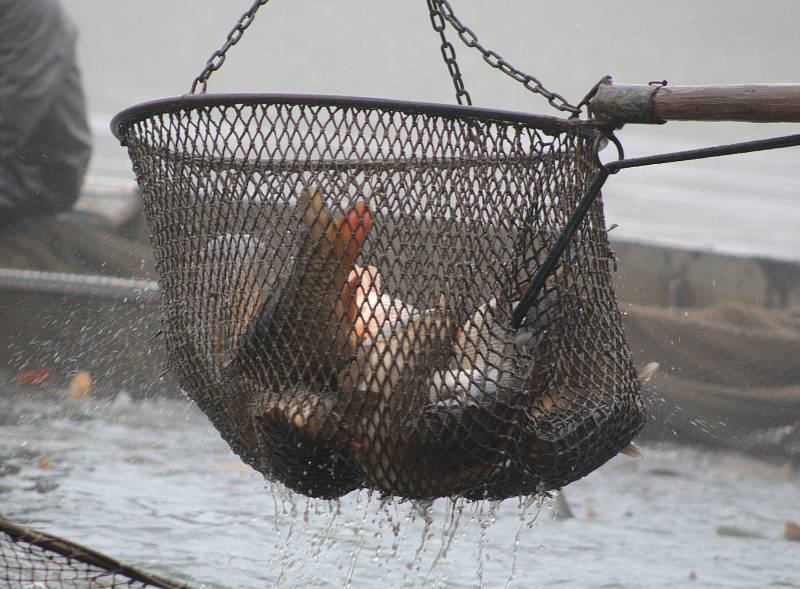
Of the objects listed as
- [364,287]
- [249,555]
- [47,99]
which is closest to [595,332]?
[364,287]

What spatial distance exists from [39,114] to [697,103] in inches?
232

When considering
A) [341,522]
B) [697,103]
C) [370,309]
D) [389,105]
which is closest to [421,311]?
[370,309]

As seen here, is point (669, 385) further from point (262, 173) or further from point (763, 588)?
point (262, 173)

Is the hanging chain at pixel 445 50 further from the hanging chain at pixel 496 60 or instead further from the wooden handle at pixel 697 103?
the wooden handle at pixel 697 103

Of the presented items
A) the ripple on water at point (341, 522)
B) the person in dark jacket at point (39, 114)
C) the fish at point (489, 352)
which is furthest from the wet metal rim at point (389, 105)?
the person in dark jacket at point (39, 114)

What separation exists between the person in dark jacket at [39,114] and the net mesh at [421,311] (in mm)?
4746

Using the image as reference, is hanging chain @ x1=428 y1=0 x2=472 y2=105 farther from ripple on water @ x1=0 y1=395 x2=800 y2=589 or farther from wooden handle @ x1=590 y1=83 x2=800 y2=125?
ripple on water @ x1=0 y1=395 x2=800 y2=589

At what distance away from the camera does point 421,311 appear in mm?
2004

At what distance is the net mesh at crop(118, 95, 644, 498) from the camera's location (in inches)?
76.7

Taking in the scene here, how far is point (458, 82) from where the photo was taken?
100.0 inches

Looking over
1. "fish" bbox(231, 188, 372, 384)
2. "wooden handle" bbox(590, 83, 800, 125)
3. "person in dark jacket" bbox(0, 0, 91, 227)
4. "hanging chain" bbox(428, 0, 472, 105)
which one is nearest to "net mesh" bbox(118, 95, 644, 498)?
"fish" bbox(231, 188, 372, 384)

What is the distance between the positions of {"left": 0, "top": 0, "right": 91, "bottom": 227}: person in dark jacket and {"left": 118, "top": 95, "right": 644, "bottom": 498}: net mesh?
475 cm

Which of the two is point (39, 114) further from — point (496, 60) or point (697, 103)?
point (697, 103)

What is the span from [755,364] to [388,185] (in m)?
4.63
